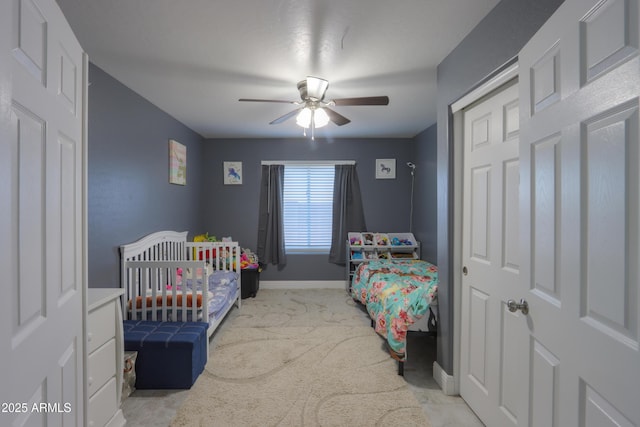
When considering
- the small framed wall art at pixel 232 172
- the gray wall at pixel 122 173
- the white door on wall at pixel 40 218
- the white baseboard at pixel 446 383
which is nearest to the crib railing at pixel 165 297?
the gray wall at pixel 122 173

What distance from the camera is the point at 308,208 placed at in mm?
5012

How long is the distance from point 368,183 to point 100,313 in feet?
13.3

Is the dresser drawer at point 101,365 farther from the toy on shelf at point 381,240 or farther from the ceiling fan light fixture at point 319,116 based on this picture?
the toy on shelf at point 381,240

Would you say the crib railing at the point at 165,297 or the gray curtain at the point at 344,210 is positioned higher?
the gray curtain at the point at 344,210

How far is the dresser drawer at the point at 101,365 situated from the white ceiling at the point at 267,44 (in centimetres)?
188

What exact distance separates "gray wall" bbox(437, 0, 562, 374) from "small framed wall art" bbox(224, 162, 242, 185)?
3.43m

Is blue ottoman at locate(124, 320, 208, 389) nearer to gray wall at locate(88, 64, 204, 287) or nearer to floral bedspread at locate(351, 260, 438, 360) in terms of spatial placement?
gray wall at locate(88, 64, 204, 287)

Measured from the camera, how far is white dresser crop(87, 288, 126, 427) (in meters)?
1.52

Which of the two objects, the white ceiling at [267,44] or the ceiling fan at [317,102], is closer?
the white ceiling at [267,44]

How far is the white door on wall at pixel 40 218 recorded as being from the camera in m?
0.67

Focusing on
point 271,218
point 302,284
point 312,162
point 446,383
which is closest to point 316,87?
point 446,383

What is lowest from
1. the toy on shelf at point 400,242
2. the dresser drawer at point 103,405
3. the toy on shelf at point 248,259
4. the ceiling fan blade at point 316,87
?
the dresser drawer at point 103,405

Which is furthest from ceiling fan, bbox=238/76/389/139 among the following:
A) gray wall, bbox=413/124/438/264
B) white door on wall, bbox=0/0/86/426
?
gray wall, bbox=413/124/438/264

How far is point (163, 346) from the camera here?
2.14m
